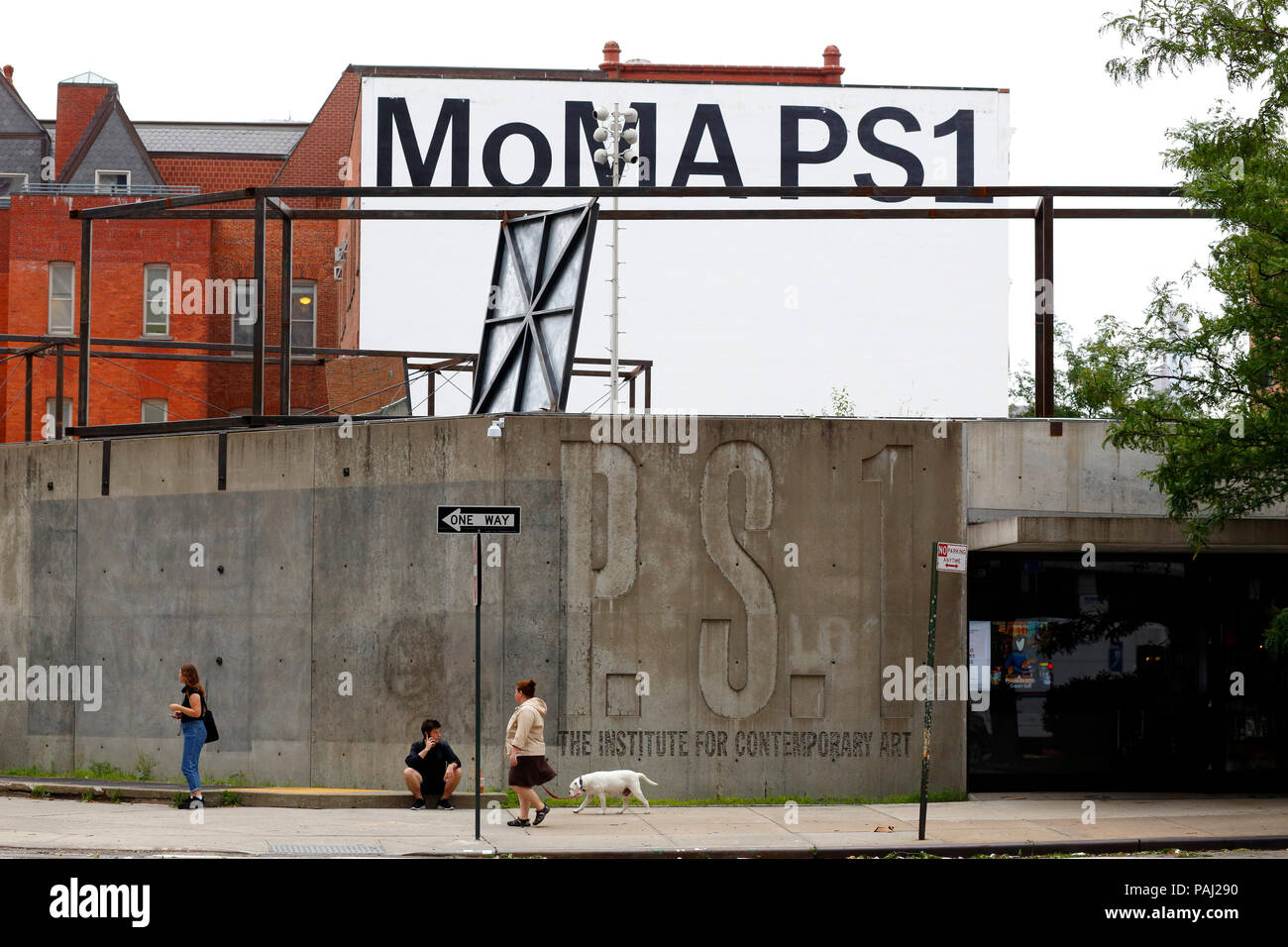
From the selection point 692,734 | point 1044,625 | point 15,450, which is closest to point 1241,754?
point 1044,625

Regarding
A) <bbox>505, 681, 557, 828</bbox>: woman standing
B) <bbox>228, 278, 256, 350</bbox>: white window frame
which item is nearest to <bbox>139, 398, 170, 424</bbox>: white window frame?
<bbox>228, 278, 256, 350</bbox>: white window frame

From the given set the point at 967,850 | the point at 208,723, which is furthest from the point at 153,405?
the point at 967,850

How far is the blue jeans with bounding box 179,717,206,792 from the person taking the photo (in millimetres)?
17109

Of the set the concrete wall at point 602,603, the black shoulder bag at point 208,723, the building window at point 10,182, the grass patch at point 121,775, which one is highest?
the building window at point 10,182

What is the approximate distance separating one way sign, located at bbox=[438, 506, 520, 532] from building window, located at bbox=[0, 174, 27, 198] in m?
47.3

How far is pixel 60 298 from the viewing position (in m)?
51.0

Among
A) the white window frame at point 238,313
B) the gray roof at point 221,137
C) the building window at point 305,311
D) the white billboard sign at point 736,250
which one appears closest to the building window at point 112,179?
the gray roof at point 221,137

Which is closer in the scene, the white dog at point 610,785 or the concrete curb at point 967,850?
the concrete curb at point 967,850

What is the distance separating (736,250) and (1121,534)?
107 ft

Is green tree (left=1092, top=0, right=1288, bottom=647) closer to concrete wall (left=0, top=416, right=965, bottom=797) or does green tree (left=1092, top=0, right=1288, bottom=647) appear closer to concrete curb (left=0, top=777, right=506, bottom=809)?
concrete wall (left=0, top=416, right=965, bottom=797)

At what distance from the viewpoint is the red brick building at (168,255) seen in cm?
5031

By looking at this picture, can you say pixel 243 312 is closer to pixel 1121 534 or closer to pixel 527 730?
pixel 527 730

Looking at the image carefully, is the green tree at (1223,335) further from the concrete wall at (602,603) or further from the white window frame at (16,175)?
the white window frame at (16,175)

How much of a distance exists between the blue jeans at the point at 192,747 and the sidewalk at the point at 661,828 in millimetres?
409
